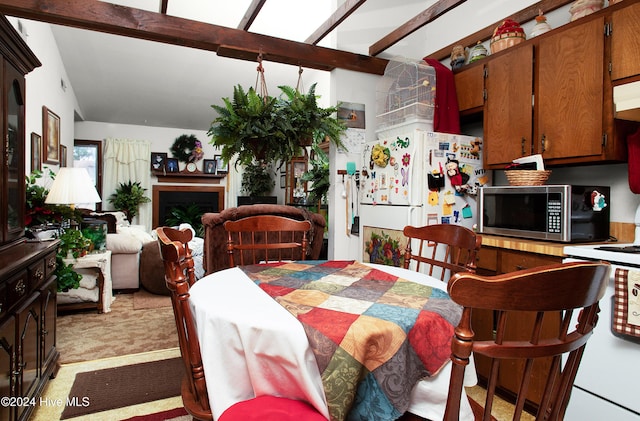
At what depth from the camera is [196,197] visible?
7.61 meters

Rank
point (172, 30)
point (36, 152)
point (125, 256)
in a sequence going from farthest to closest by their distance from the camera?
point (125, 256) → point (36, 152) → point (172, 30)

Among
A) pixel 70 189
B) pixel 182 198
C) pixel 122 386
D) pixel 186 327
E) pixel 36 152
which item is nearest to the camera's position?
pixel 186 327

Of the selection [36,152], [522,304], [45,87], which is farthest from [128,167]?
[522,304]

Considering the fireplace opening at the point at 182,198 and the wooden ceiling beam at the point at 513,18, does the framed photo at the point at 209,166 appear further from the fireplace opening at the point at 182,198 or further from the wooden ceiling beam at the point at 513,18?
the wooden ceiling beam at the point at 513,18

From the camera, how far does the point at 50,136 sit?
4.18 m

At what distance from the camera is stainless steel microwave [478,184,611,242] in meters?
1.92

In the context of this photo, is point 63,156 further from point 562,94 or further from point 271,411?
point 562,94

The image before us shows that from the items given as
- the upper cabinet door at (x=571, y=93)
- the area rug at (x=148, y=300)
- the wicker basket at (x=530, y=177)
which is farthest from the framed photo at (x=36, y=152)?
the upper cabinet door at (x=571, y=93)

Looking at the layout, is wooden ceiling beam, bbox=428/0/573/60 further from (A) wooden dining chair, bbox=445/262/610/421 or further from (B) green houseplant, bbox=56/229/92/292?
(B) green houseplant, bbox=56/229/92/292

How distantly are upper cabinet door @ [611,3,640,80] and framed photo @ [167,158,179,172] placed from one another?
7.05 meters

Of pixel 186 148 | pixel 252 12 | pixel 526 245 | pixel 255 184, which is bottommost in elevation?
pixel 526 245

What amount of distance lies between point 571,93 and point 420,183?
98 centimetres

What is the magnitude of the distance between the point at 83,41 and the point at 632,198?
226 inches

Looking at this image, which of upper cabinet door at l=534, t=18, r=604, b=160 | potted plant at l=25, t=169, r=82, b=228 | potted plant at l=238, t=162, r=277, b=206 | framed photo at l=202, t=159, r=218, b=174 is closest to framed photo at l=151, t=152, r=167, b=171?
framed photo at l=202, t=159, r=218, b=174
